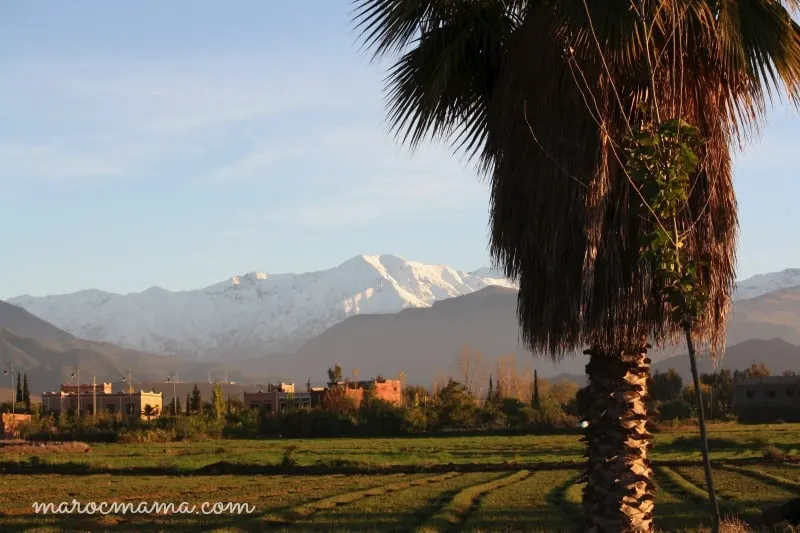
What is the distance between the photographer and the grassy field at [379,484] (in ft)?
95.6

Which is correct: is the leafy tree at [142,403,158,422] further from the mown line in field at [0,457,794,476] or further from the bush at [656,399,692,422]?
the mown line in field at [0,457,794,476]

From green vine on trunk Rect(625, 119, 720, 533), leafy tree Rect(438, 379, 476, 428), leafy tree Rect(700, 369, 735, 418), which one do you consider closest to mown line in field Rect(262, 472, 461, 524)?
green vine on trunk Rect(625, 119, 720, 533)

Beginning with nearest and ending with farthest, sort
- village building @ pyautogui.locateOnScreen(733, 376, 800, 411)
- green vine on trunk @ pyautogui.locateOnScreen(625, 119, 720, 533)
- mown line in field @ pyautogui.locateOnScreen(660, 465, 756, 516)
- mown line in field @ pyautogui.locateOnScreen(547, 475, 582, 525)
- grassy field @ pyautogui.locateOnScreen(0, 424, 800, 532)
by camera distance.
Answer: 1. green vine on trunk @ pyautogui.locateOnScreen(625, 119, 720, 533)
2. grassy field @ pyautogui.locateOnScreen(0, 424, 800, 532)
3. mown line in field @ pyautogui.locateOnScreen(660, 465, 756, 516)
4. mown line in field @ pyautogui.locateOnScreen(547, 475, 582, 525)
5. village building @ pyautogui.locateOnScreen(733, 376, 800, 411)

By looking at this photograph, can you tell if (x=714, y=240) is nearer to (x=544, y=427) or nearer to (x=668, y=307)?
(x=668, y=307)

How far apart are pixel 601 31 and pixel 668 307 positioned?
3.12m

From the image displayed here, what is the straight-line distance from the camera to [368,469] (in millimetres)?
53844

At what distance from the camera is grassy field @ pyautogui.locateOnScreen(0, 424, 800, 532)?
2914 centimetres

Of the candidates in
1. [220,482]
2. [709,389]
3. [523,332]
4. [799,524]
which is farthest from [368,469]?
[709,389]

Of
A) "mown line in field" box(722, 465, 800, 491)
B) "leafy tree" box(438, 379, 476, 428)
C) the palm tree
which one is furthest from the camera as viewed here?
"leafy tree" box(438, 379, 476, 428)

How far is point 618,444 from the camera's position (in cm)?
1229

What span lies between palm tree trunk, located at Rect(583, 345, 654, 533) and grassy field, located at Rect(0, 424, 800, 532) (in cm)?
317

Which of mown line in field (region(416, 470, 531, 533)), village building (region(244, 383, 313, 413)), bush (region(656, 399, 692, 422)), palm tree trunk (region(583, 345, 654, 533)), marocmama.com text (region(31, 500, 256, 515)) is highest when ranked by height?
village building (region(244, 383, 313, 413))

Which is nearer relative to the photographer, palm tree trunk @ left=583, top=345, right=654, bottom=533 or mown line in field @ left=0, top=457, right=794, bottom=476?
palm tree trunk @ left=583, top=345, right=654, bottom=533

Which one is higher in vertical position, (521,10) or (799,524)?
(521,10)
